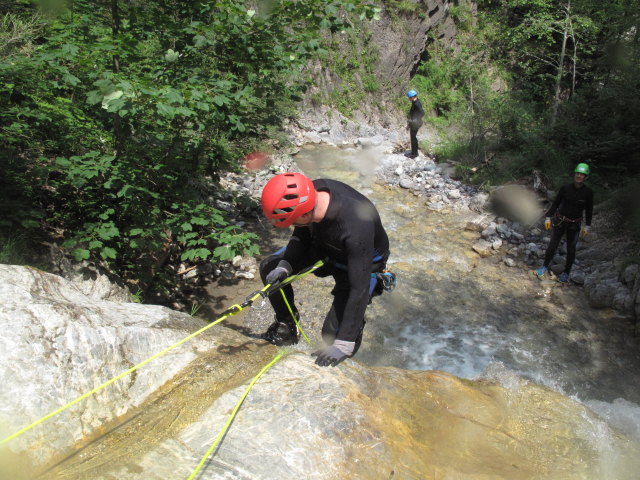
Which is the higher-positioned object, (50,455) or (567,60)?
(567,60)

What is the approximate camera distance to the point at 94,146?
4.61m

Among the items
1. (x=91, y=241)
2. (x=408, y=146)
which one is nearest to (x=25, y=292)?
(x=91, y=241)

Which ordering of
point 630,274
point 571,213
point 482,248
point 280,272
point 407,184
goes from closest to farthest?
point 280,272, point 630,274, point 571,213, point 482,248, point 407,184

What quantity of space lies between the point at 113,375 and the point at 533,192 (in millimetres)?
9366

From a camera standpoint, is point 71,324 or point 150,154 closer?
point 71,324

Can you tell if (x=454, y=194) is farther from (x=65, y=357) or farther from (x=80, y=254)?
(x=65, y=357)

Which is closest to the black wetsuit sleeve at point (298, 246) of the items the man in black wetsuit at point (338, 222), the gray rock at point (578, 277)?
the man in black wetsuit at point (338, 222)

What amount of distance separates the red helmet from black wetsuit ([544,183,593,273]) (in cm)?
564

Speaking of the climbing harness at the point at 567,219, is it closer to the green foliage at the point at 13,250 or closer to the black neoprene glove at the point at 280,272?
the black neoprene glove at the point at 280,272

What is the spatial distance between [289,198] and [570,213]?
19.1 feet

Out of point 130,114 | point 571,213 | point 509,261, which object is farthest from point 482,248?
point 130,114

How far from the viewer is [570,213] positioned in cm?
666

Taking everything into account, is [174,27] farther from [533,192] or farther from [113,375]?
[533,192]

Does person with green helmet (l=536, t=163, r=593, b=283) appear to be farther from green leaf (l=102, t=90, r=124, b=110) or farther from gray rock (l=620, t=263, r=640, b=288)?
green leaf (l=102, t=90, r=124, b=110)
